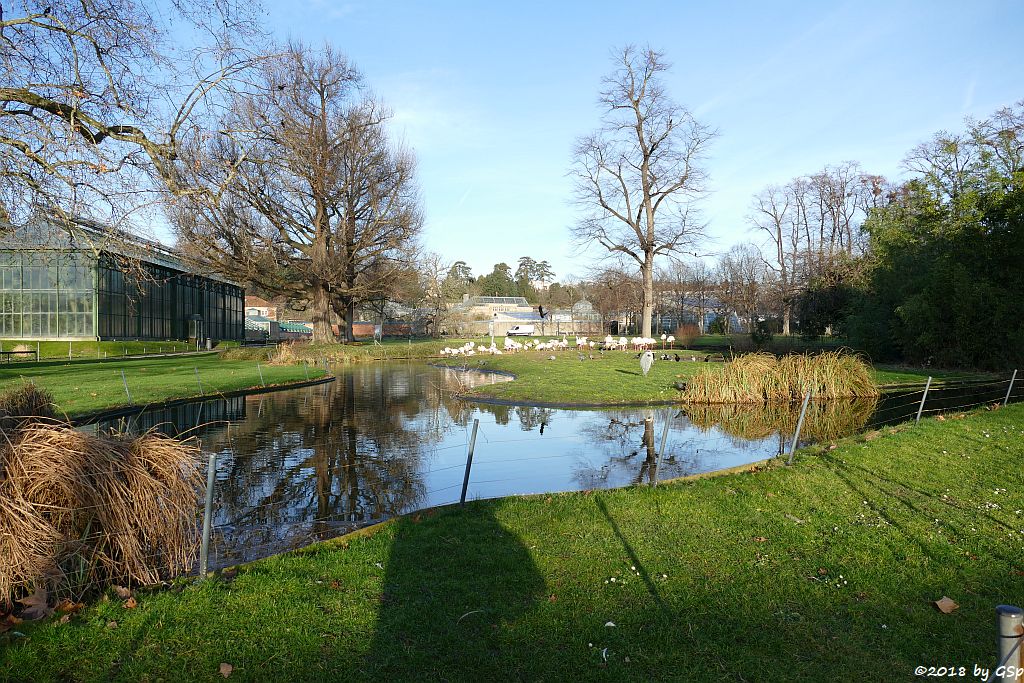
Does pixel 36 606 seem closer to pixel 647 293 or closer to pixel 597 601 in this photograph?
pixel 597 601

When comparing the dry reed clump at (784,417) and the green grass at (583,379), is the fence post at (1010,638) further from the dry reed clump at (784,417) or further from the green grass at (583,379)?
the green grass at (583,379)

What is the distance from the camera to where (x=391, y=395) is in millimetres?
19781

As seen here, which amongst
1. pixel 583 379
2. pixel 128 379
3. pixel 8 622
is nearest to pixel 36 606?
pixel 8 622

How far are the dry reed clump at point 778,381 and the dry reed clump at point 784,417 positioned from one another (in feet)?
0.95

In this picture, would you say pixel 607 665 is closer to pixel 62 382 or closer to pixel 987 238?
pixel 62 382

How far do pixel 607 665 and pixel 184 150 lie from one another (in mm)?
8910

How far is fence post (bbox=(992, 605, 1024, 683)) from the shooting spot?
2252 mm

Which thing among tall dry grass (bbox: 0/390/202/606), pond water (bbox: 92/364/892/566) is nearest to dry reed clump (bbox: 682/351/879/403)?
pond water (bbox: 92/364/892/566)

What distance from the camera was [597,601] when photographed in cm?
481

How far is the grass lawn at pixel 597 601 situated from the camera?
12.9ft

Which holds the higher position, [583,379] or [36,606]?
[583,379]

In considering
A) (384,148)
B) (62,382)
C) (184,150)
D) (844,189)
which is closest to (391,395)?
(62,382)

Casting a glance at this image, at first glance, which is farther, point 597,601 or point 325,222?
point 325,222

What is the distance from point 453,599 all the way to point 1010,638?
3.50 metres
